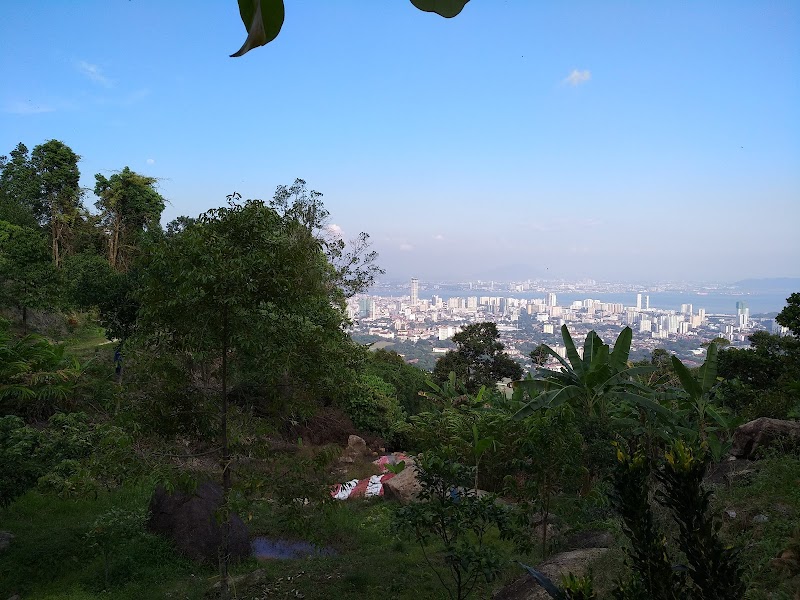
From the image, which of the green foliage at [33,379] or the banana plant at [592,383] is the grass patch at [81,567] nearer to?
the green foliage at [33,379]

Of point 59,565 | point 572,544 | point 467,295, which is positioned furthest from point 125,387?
point 467,295

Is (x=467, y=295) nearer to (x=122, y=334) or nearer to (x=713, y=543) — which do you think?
(x=122, y=334)

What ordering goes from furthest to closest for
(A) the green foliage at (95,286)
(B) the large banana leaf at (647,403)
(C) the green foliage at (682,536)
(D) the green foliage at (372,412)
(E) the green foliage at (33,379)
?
1. (D) the green foliage at (372,412)
2. (A) the green foliage at (95,286)
3. (E) the green foliage at (33,379)
4. (B) the large banana leaf at (647,403)
5. (C) the green foliage at (682,536)

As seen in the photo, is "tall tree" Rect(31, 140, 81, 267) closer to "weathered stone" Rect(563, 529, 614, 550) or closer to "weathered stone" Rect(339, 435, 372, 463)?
"weathered stone" Rect(339, 435, 372, 463)

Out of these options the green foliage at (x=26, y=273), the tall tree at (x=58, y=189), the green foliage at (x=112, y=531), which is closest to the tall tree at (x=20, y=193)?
the tall tree at (x=58, y=189)

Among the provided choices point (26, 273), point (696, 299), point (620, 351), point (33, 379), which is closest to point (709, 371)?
point (620, 351)

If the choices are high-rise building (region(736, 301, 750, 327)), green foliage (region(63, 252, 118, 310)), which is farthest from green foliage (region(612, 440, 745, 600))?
high-rise building (region(736, 301, 750, 327))
